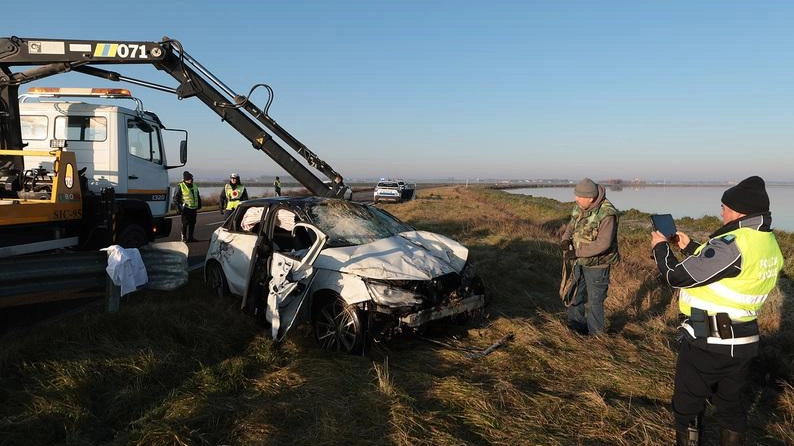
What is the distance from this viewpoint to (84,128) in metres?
7.82

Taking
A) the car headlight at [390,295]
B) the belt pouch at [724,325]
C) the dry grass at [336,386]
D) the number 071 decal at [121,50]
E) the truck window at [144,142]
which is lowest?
the dry grass at [336,386]

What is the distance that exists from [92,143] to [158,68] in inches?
64.0

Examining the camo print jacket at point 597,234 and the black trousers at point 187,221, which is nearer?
the camo print jacket at point 597,234

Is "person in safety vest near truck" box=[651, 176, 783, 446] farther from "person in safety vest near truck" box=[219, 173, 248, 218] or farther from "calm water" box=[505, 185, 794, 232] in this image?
"person in safety vest near truck" box=[219, 173, 248, 218]

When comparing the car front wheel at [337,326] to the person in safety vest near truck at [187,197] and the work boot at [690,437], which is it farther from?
the person in safety vest near truck at [187,197]

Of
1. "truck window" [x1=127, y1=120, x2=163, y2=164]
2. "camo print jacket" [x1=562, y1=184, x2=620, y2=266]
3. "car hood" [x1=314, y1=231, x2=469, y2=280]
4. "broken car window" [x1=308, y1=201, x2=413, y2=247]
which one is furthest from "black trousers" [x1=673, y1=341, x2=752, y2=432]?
"truck window" [x1=127, y1=120, x2=163, y2=164]

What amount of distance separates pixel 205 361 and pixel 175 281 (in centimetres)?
123

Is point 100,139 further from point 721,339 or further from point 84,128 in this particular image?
point 721,339

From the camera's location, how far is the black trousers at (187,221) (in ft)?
37.1

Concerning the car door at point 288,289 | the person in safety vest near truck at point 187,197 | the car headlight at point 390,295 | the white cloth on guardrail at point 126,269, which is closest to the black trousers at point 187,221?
the person in safety vest near truck at point 187,197

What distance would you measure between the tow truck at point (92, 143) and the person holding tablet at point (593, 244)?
13.4 feet

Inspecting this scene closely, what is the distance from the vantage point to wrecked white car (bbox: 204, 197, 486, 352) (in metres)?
4.32

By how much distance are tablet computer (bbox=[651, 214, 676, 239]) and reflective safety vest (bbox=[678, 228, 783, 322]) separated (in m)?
0.35

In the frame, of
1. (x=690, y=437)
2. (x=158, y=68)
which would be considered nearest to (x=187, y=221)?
(x=158, y=68)
